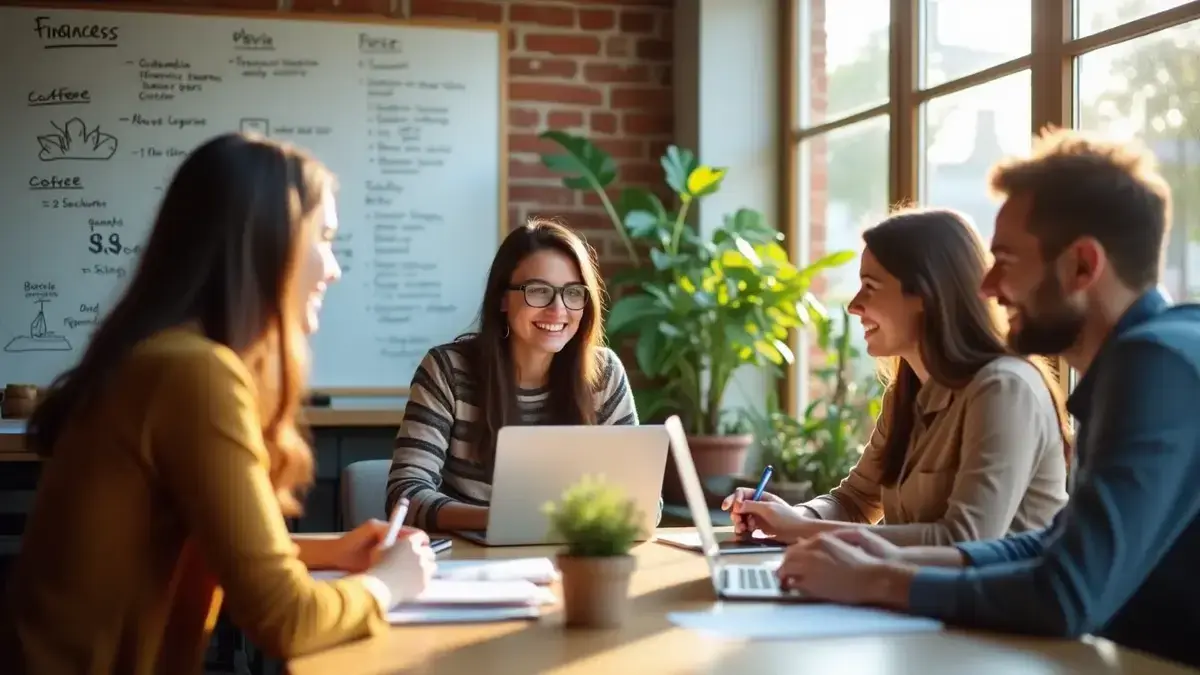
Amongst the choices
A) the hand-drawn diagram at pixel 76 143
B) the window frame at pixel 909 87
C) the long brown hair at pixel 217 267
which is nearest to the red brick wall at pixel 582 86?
the window frame at pixel 909 87

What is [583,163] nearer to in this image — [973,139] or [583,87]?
[583,87]

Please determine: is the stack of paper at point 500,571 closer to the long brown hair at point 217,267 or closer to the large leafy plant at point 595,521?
the large leafy plant at point 595,521

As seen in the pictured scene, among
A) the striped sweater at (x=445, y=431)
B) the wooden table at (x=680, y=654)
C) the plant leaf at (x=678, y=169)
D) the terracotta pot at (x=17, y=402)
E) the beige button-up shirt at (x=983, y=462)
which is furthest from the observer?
the plant leaf at (x=678, y=169)

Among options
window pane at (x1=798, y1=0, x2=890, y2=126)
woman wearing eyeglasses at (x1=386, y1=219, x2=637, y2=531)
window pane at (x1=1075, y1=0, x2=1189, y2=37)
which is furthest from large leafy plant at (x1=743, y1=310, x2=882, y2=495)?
window pane at (x1=1075, y1=0, x2=1189, y2=37)

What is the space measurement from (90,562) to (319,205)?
1.64ft

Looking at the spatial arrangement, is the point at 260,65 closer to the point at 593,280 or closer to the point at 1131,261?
the point at 593,280

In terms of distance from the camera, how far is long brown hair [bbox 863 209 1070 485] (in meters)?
2.07

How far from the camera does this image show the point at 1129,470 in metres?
1.38

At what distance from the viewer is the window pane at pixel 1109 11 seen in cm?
257

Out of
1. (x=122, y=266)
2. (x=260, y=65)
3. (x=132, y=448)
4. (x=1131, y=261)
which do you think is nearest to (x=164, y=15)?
(x=260, y=65)

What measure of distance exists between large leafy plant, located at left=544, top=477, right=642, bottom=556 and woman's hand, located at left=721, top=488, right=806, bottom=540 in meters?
0.68

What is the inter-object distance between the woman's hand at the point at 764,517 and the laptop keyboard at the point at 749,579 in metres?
0.23

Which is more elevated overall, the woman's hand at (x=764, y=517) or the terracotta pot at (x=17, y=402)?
the terracotta pot at (x=17, y=402)

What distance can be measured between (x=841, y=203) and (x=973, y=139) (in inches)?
30.9
